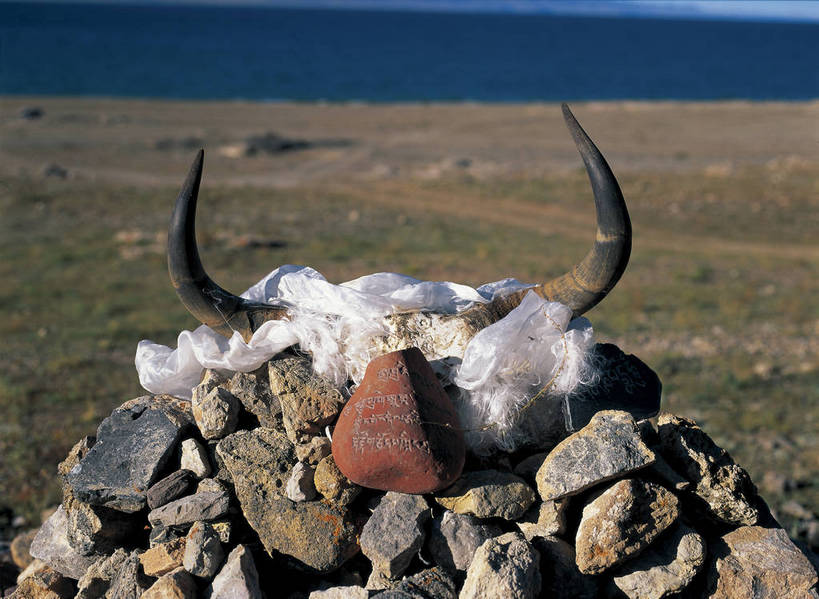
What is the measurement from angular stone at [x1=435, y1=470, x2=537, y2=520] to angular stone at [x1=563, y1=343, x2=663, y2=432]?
564 millimetres

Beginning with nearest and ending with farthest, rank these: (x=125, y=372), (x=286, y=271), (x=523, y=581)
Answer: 1. (x=523, y=581)
2. (x=286, y=271)
3. (x=125, y=372)

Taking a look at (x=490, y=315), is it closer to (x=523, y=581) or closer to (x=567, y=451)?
(x=567, y=451)

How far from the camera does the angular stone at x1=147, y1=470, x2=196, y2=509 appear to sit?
163 inches

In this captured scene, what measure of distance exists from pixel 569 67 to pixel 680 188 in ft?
241

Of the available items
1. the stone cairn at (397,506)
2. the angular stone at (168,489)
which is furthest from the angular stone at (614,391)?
the angular stone at (168,489)

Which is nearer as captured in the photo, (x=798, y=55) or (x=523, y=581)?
(x=523, y=581)

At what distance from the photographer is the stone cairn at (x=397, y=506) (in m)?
3.75

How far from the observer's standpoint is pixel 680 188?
967 inches

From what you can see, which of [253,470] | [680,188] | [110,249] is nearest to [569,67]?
[680,188]

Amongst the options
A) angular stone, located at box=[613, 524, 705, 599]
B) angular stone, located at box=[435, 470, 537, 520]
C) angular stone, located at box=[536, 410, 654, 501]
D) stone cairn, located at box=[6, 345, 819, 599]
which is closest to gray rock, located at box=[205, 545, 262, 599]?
stone cairn, located at box=[6, 345, 819, 599]

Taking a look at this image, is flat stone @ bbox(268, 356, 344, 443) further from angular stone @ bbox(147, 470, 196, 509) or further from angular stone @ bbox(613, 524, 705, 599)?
angular stone @ bbox(613, 524, 705, 599)

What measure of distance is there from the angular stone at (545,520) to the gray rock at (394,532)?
52 centimetres

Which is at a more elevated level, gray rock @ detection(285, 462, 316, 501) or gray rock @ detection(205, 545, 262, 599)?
gray rock @ detection(285, 462, 316, 501)

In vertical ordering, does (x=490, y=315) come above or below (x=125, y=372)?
above
